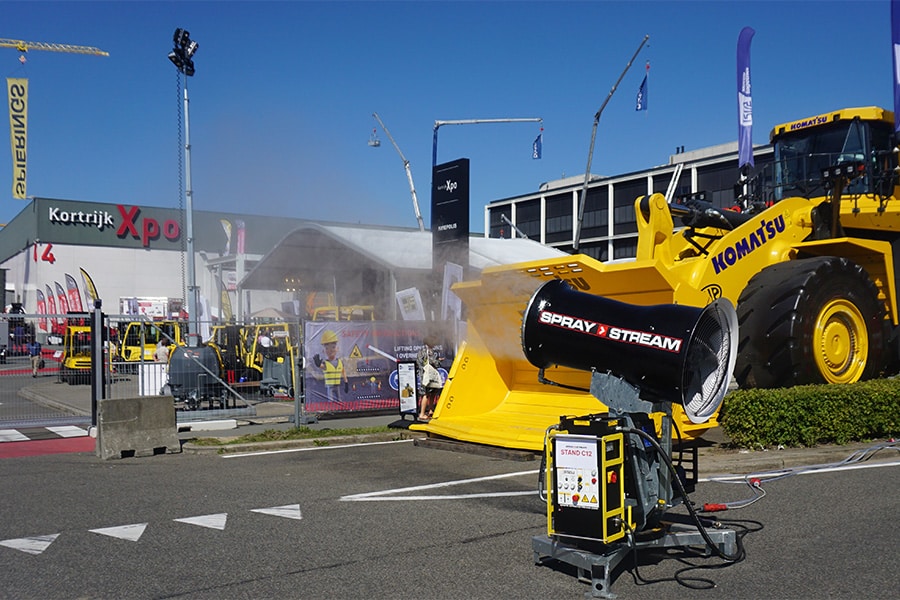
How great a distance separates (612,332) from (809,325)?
498 cm

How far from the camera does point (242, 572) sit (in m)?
5.29

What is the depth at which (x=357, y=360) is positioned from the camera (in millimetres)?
15398

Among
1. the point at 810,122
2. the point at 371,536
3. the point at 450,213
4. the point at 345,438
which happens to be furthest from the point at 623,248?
the point at 371,536

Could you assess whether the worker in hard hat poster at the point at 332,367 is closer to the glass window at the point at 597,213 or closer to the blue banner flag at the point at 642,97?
the blue banner flag at the point at 642,97

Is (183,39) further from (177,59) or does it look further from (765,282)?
(765,282)

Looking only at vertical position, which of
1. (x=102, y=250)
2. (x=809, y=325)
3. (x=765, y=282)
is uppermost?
(x=102, y=250)

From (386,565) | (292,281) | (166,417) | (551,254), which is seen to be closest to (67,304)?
(292,281)

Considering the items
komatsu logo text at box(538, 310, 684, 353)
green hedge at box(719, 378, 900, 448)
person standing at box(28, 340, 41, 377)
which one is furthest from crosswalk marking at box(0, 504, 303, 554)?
person standing at box(28, 340, 41, 377)

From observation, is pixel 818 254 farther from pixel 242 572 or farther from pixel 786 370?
pixel 242 572

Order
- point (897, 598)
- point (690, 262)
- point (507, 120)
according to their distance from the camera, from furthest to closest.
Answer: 1. point (507, 120)
2. point (690, 262)
3. point (897, 598)

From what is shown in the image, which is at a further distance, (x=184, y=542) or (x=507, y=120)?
(x=507, y=120)

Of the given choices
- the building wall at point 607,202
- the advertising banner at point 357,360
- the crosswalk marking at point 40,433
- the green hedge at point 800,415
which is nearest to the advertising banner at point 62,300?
the building wall at point 607,202

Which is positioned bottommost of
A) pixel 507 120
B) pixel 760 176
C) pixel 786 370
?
pixel 786 370

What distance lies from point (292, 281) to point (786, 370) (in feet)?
62.7
